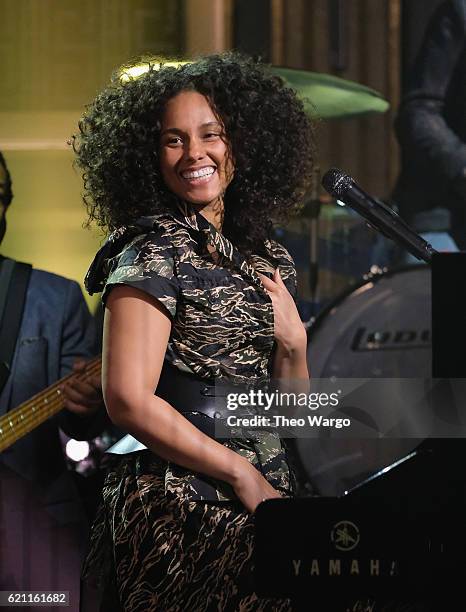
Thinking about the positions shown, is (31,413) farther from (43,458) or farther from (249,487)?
(249,487)

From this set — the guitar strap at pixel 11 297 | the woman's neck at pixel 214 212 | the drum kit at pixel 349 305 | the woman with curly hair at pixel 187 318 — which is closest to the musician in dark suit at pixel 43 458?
the guitar strap at pixel 11 297

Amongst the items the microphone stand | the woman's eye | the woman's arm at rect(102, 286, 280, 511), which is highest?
the microphone stand

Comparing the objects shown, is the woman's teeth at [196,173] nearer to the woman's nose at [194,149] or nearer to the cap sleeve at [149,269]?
the woman's nose at [194,149]

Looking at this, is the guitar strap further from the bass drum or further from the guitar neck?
the bass drum

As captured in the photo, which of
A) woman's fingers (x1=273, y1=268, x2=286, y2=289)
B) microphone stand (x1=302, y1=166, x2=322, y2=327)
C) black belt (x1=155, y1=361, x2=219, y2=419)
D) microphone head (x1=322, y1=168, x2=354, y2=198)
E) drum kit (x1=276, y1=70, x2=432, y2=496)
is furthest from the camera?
microphone stand (x1=302, y1=166, x2=322, y2=327)

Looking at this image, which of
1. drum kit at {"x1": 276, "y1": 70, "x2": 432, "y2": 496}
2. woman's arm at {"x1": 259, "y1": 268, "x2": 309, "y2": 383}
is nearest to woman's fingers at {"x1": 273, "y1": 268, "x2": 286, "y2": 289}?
woman's arm at {"x1": 259, "y1": 268, "x2": 309, "y2": 383}

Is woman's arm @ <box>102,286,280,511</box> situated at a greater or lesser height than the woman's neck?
lesser

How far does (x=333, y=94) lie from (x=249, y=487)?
1357 millimetres

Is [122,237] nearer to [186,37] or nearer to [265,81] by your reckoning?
[265,81]

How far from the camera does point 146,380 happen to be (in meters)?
1.81

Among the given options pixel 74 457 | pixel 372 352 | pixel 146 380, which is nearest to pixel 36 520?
pixel 74 457

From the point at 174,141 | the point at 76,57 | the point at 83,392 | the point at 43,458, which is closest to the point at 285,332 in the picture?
the point at 174,141

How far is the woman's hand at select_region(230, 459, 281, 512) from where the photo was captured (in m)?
1.86

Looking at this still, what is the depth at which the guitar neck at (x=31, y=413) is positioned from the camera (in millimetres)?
2709
